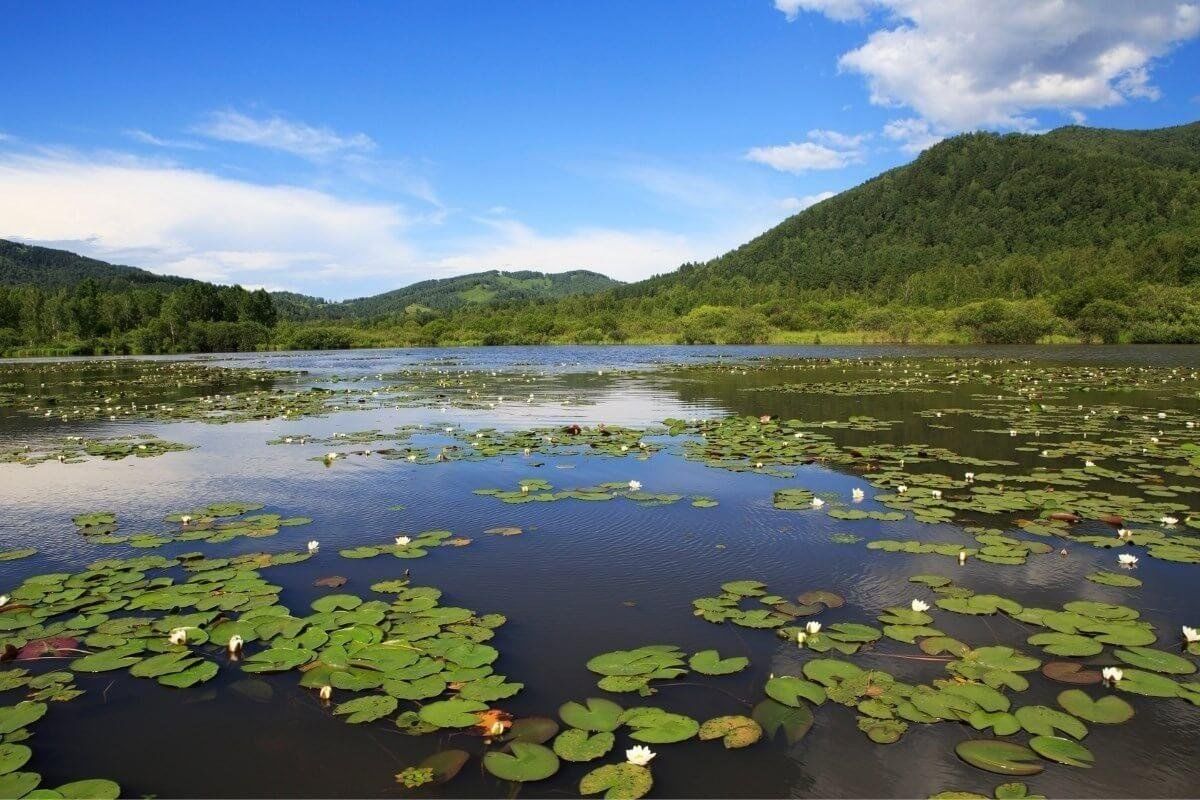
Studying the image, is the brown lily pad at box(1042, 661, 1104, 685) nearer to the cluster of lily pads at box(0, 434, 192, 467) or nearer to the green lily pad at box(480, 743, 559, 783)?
the green lily pad at box(480, 743, 559, 783)

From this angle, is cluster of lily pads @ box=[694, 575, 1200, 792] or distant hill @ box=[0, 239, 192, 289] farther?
distant hill @ box=[0, 239, 192, 289]

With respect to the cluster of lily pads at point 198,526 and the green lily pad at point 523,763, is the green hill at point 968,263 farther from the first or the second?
the green lily pad at point 523,763

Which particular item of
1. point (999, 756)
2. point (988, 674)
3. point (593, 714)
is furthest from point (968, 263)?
point (593, 714)

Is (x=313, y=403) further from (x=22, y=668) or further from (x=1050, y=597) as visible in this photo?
(x=1050, y=597)

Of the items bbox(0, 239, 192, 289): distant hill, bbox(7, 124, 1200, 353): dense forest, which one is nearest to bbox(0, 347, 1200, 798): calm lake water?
bbox(7, 124, 1200, 353): dense forest

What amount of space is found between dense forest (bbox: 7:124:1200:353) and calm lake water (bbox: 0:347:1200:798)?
2504 inches

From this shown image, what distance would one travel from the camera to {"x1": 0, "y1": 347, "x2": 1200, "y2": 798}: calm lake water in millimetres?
3252

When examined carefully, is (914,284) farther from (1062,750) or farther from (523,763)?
(523,763)

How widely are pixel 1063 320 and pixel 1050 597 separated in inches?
2672

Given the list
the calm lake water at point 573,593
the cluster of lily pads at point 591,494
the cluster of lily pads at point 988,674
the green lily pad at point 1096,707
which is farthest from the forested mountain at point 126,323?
the green lily pad at point 1096,707

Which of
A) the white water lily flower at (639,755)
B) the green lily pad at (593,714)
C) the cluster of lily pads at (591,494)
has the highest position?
the cluster of lily pads at (591,494)

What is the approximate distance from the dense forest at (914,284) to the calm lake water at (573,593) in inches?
2504

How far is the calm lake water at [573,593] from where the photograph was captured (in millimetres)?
3252

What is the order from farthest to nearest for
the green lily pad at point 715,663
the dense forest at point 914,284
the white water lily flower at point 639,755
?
the dense forest at point 914,284, the green lily pad at point 715,663, the white water lily flower at point 639,755
